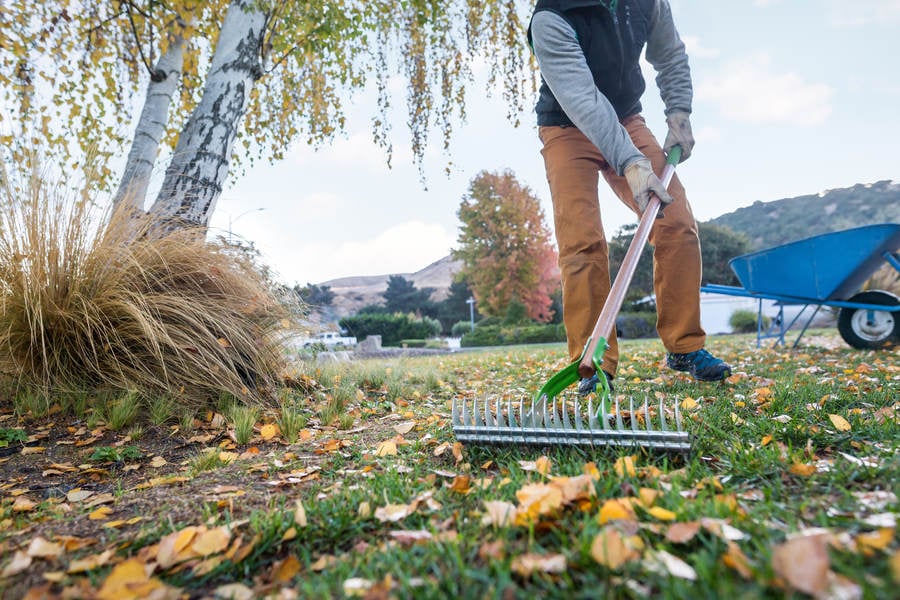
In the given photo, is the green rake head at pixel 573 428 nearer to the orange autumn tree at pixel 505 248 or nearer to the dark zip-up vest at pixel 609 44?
the dark zip-up vest at pixel 609 44

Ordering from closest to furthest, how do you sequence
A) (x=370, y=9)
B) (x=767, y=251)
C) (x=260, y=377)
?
1. (x=260, y=377)
2. (x=767, y=251)
3. (x=370, y=9)

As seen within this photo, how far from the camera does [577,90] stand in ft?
7.22

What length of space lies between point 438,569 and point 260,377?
6.81 feet

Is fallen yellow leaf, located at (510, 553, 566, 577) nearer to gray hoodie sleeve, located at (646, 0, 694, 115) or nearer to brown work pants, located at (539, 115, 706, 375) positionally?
brown work pants, located at (539, 115, 706, 375)

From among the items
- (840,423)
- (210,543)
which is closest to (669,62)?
(840,423)

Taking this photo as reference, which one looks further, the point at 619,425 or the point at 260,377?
the point at 260,377

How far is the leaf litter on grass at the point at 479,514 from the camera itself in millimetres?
791

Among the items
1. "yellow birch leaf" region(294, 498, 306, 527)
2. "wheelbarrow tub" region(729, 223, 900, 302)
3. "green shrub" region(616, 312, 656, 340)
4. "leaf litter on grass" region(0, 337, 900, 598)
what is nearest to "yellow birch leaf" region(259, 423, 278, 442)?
"leaf litter on grass" region(0, 337, 900, 598)

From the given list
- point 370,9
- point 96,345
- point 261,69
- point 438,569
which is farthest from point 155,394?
point 370,9

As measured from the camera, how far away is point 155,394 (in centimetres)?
234

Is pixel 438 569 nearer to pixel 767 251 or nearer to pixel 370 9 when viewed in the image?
pixel 767 251

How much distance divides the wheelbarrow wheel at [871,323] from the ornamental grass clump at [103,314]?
4907 mm

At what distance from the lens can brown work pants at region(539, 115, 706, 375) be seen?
236 centimetres

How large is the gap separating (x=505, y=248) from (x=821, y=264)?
19543 mm
